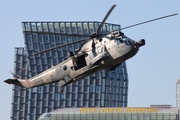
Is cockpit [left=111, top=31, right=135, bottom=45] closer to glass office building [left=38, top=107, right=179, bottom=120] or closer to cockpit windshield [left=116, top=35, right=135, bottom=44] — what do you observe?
cockpit windshield [left=116, top=35, right=135, bottom=44]

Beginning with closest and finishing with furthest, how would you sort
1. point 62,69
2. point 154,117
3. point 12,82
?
1. point 62,69
2. point 12,82
3. point 154,117

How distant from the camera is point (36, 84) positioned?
4257 inches

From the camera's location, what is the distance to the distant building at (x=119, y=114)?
185 m

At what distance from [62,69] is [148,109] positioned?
8806cm

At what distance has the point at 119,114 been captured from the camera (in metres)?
190

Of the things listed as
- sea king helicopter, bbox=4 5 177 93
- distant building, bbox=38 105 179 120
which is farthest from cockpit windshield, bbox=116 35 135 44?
distant building, bbox=38 105 179 120

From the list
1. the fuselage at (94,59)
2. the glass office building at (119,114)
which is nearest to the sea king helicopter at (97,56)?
the fuselage at (94,59)

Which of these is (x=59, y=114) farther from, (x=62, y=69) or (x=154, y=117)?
(x=62, y=69)

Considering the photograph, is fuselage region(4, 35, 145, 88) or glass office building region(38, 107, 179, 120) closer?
fuselage region(4, 35, 145, 88)

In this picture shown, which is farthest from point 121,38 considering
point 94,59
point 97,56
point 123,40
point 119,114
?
point 119,114

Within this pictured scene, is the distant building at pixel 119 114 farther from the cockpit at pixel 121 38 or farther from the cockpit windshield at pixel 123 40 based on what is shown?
the cockpit windshield at pixel 123 40

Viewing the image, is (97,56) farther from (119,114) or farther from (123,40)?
(119,114)

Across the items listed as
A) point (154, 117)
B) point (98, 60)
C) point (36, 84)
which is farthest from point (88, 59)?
point (154, 117)

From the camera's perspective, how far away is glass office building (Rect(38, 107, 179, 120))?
185 meters
